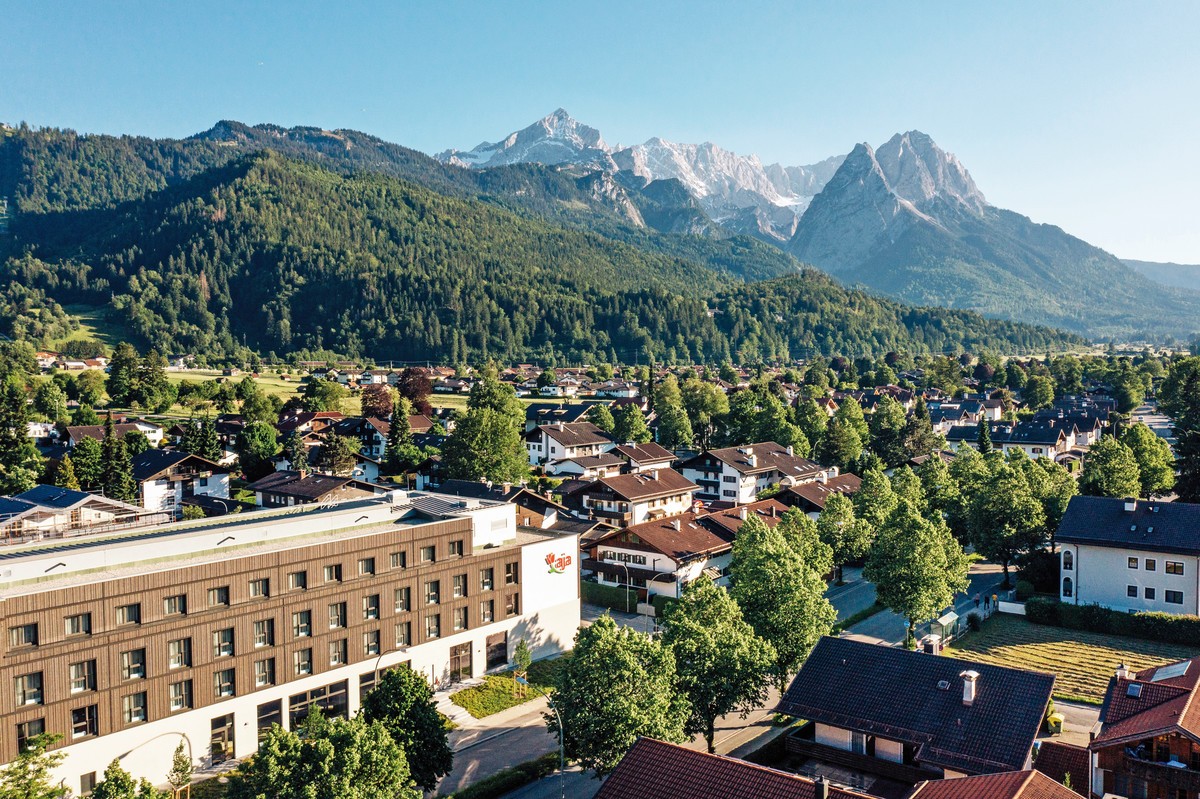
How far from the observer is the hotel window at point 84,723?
30.2 metres

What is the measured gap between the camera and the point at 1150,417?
15188 centimetres

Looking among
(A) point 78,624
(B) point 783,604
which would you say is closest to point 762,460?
(B) point 783,604

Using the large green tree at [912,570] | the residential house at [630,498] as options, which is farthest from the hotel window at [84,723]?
the residential house at [630,498]

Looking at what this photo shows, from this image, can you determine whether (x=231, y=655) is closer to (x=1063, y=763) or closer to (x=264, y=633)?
(x=264, y=633)

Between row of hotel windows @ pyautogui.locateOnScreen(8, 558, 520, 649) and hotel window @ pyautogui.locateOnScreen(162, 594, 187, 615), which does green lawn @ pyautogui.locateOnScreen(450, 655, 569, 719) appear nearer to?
row of hotel windows @ pyautogui.locateOnScreen(8, 558, 520, 649)

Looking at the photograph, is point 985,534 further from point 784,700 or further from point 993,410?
point 993,410

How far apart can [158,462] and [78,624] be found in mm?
55440

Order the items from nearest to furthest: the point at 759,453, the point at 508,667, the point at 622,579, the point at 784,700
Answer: the point at 784,700
the point at 508,667
the point at 622,579
the point at 759,453

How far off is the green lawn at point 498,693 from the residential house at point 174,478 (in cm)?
4665

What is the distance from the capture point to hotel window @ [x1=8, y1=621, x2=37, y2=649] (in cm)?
2911

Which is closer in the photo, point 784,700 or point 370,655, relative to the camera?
point 784,700

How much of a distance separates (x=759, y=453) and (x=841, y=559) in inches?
1253

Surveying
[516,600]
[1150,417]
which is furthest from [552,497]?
[1150,417]

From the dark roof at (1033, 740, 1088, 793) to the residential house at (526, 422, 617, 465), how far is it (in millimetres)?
69596
